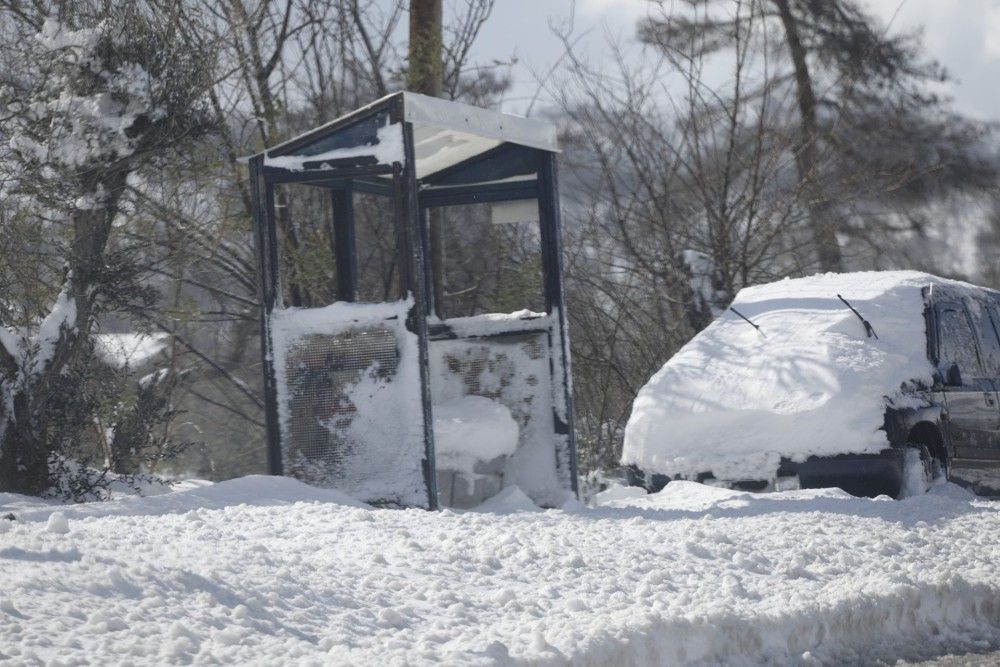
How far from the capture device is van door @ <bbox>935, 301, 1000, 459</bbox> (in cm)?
978

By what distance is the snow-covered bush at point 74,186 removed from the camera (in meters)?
8.96

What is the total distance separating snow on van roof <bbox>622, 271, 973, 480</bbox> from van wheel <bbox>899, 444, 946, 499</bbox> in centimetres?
34

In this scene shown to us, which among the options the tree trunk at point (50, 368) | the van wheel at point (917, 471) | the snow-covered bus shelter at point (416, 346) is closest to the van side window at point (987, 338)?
the van wheel at point (917, 471)

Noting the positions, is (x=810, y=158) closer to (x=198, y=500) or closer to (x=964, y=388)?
(x=964, y=388)

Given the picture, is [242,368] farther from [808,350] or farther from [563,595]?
[563,595]

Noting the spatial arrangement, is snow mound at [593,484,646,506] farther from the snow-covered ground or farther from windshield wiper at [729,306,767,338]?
the snow-covered ground

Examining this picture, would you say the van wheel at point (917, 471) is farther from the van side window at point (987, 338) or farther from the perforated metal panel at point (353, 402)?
the perforated metal panel at point (353, 402)

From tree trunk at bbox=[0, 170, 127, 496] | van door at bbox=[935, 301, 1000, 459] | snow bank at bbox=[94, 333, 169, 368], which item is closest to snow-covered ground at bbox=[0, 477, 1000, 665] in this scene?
tree trunk at bbox=[0, 170, 127, 496]

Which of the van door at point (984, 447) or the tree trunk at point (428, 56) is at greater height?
the tree trunk at point (428, 56)

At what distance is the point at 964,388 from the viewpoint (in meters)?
9.95

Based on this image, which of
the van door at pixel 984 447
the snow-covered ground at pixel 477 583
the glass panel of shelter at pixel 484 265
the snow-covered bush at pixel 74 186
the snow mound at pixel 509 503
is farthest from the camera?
the glass panel of shelter at pixel 484 265

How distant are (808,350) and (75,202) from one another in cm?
541

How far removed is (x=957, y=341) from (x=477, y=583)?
5.68 metres

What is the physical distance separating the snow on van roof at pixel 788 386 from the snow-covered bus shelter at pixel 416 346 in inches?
31.8
